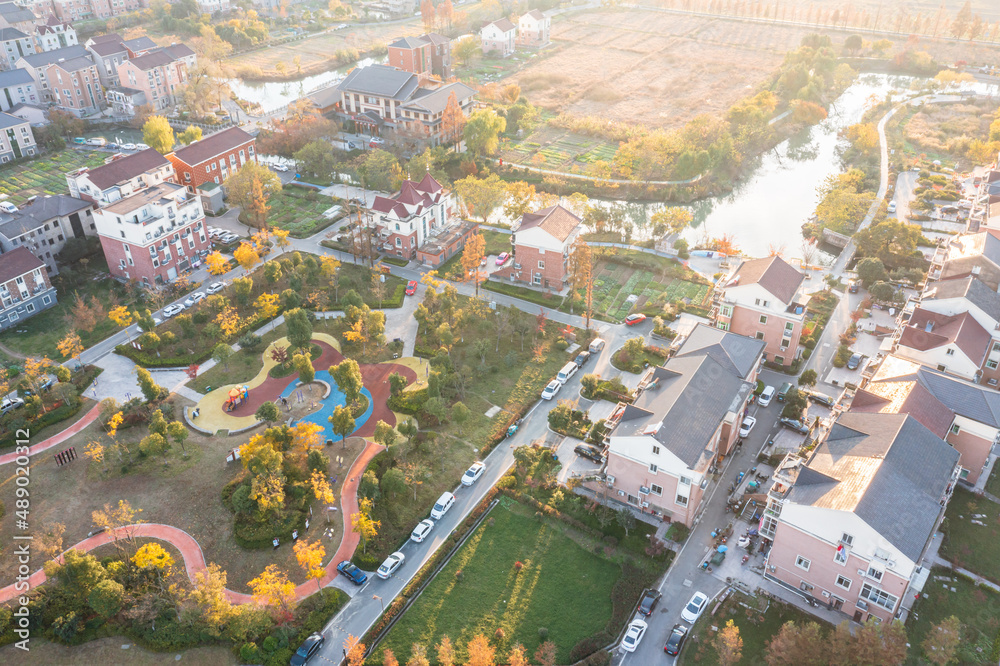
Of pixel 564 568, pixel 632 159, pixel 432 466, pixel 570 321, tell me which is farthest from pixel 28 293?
pixel 632 159

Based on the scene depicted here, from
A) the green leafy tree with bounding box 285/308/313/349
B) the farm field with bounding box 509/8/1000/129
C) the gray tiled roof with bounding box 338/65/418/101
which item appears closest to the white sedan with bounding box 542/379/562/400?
the green leafy tree with bounding box 285/308/313/349

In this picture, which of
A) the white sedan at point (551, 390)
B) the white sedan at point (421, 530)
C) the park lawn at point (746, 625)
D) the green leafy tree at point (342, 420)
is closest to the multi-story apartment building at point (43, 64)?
the green leafy tree at point (342, 420)

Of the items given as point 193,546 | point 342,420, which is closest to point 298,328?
point 342,420

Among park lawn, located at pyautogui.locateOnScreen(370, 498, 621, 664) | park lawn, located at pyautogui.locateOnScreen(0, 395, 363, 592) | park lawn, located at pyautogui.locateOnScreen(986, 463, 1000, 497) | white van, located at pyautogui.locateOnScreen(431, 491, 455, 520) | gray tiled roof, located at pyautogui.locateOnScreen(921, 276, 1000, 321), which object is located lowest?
park lawn, located at pyautogui.locateOnScreen(370, 498, 621, 664)

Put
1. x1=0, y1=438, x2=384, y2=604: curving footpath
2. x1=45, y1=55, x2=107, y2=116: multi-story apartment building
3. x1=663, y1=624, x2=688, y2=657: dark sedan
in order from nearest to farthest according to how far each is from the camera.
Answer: x1=663, y1=624, x2=688, y2=657: dark sedan < x1=0, y1=438, x2=384, y2=604: curving footpath < x1=45, y1=55, x2=107, y2=116: multi-story apartment building

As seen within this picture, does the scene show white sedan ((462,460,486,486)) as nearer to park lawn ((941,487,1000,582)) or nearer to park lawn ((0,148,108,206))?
park lawn ((941,487,1000,582))

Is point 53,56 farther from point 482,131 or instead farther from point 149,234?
point 482,131

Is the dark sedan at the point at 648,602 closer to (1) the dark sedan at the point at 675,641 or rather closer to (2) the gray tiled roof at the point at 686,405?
(1) the dark sedan at the point at 675,641
